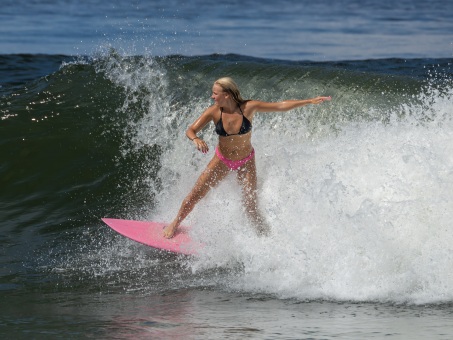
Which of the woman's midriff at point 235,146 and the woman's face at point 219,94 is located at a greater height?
the woman's face at point 219,94

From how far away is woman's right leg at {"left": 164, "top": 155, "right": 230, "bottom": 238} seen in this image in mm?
8305

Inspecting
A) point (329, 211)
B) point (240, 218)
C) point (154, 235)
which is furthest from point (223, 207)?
point (329, 211)

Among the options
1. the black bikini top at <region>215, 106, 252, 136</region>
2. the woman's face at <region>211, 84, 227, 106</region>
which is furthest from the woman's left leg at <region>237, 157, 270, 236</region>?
the woman's face at <region>211, 84, 227, 106</region>

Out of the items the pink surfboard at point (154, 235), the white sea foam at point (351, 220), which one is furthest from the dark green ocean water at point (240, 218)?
the pink surfboard at point (154, 235)

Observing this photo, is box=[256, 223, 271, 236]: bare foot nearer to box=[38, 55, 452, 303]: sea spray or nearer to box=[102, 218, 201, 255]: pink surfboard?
box=[38, 55, 452, 303]: sea spray

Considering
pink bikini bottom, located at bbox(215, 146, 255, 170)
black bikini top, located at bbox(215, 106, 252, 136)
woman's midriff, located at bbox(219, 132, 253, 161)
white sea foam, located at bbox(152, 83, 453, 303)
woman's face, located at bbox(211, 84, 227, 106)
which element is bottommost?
white sea foam, located at bbox(152, 83, 453, 303)

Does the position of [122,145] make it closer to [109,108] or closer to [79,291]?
[109,108]

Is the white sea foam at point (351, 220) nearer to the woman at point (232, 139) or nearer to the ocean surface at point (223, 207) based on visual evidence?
the ocean surface at point (223, 207)

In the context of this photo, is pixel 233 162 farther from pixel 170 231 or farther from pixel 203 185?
pixel 170 231

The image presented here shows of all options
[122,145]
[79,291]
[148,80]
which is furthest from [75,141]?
[79,291]

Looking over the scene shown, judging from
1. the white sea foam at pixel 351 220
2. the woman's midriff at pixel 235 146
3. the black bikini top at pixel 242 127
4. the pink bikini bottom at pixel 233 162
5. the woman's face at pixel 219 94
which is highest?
the woman's face at pixel 219 94

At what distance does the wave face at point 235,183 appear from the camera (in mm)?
7156

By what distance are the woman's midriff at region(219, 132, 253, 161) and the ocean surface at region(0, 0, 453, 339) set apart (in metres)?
0.45

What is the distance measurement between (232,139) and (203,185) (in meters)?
0.56
